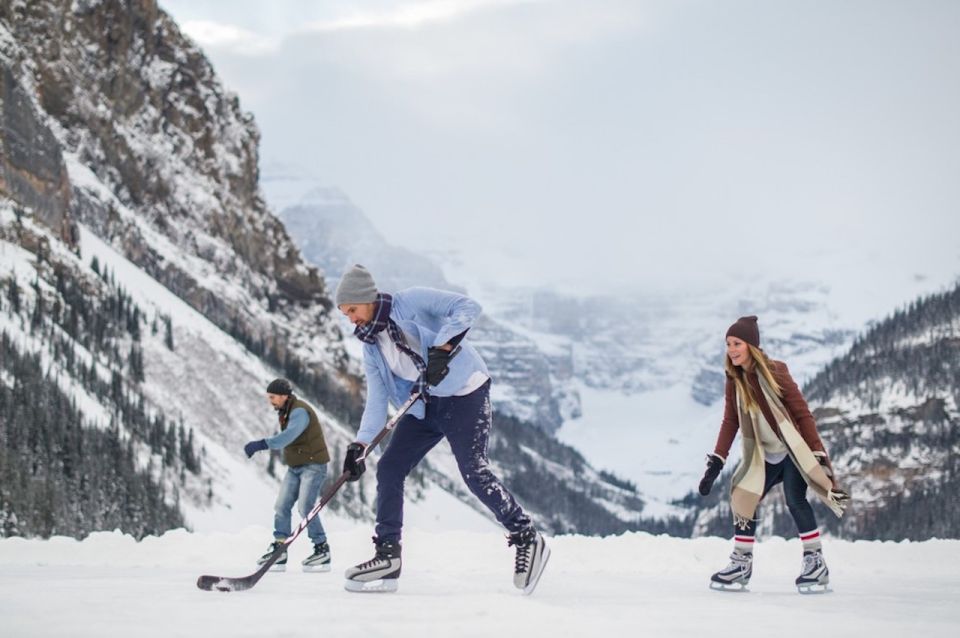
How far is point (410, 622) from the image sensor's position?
18.6ft

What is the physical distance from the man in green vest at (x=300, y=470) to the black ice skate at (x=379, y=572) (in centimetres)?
266

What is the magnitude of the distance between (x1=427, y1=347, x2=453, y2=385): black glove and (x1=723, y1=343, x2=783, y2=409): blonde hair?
2588 millimetres

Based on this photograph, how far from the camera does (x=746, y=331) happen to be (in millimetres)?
8703

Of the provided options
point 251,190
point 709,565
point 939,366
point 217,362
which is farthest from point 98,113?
point 939,366

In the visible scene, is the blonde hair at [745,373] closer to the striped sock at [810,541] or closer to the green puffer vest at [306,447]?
the striped sock at [810,541]

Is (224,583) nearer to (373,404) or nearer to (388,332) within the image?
(373,404)

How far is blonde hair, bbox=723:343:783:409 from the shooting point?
8516mm

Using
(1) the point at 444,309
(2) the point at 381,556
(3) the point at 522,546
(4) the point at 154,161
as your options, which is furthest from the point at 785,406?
(4) the point at 154,161

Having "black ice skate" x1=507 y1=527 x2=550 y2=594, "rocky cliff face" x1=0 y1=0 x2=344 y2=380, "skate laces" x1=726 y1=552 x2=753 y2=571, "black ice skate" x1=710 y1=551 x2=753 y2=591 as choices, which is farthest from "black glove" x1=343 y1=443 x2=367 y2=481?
"rocky cliff face" x1=0 y1=0 x2=344 y2=380

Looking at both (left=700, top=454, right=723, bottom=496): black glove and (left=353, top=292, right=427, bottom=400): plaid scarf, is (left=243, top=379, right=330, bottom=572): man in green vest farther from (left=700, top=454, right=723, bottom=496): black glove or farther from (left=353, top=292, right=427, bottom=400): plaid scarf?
(left=700, top=454, right=723, bottom=496): black glove

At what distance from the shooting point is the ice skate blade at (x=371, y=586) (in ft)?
25.1

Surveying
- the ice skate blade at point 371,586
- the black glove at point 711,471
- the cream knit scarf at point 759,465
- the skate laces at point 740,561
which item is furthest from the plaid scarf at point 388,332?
the skate laces at point 740,561

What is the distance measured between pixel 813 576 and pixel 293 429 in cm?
538

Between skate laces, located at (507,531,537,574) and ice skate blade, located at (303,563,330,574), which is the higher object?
skate laces, located at (507,531,537,574)
